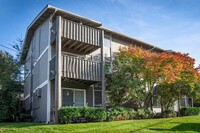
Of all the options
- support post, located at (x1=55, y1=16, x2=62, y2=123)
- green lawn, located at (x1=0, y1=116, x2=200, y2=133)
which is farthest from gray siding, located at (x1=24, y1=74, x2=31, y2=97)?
green lawn, located at (x1=0, y1=116, x2=200, y2=133)

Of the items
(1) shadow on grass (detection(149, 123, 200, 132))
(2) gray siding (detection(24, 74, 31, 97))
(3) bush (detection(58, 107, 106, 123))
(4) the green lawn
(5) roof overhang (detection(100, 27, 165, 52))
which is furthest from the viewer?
(2) gray siding (detection(24, 74, 31, 97))

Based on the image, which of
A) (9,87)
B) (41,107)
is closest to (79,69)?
(41,107)

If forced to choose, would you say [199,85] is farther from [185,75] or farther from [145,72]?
[145,72]

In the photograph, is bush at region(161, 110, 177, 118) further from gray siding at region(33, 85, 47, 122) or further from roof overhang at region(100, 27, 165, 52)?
gray siding at region(33, 85, 47, 122)

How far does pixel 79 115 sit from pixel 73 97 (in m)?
3.94

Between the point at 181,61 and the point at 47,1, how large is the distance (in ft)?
38.9

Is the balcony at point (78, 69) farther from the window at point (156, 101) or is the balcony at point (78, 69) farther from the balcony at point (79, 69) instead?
the window at point (156, 101)

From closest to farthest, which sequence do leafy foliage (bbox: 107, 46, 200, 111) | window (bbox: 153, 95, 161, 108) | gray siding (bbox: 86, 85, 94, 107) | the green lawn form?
the green lawn → leafy foliage (bbox: 107, 46, 200, 111) → gray siding (bbox: 86, 85, 94, 107) → window (bbox: 153, 95, 161, 108)

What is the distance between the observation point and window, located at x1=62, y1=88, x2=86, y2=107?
1659cm

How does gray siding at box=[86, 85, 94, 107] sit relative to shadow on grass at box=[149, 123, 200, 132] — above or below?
above

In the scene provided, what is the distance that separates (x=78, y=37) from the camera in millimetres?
15383

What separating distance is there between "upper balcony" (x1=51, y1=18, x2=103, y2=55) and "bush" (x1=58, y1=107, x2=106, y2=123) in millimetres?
4670

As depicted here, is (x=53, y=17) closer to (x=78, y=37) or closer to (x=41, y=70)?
(x=78, y=37)

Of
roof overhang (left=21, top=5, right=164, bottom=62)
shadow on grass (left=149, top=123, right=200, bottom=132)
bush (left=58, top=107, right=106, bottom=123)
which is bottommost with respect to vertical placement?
shadow on grass (left=149, top=123, right=200, bottom=132)
